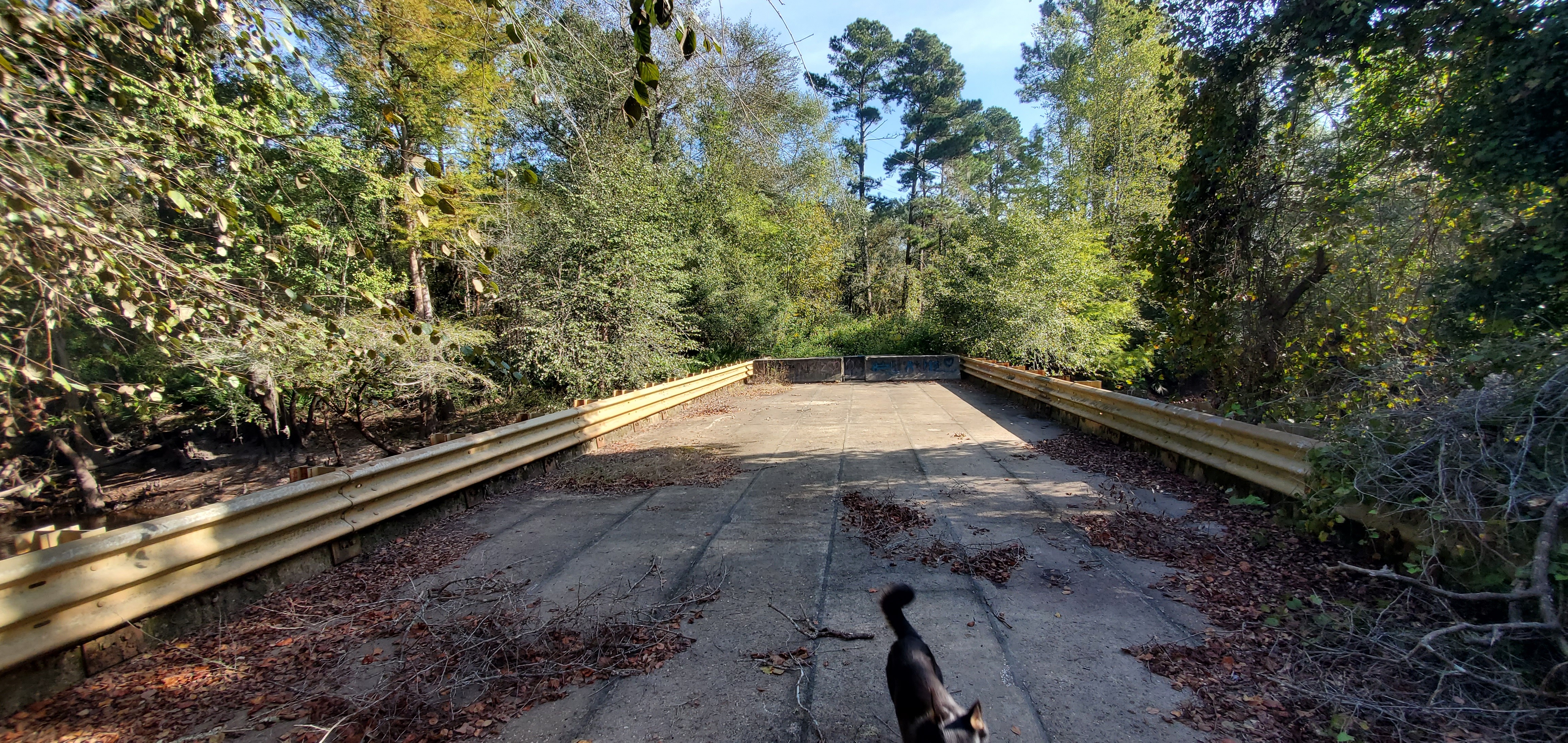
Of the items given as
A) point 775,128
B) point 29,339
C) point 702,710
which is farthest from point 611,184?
point 775,128

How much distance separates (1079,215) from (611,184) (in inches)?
605

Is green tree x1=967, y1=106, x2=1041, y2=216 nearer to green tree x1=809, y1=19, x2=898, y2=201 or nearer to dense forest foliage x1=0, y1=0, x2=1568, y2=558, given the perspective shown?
green tree x1=809, y1=19, x2=898, y2=201

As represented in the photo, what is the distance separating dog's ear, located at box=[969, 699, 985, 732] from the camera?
5.80ft

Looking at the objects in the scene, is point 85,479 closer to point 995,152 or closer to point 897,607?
point 897,607

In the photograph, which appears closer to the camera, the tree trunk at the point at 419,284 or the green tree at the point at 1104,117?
the tree trunk at the point at 419,284

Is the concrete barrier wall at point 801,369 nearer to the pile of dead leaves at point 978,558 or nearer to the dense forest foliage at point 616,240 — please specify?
the dense forest foliage at point 616,240

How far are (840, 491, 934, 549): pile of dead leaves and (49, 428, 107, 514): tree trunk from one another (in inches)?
558

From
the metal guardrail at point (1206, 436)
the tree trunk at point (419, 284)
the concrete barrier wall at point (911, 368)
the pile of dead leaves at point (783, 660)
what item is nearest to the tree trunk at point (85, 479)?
the tree trunk at point (419, 284)

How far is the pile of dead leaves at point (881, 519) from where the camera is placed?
4402mm

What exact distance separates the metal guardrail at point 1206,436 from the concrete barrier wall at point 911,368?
10.5 m

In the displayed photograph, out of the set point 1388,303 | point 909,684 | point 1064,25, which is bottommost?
point 909,684

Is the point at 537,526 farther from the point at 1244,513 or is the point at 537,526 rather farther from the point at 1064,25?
the point at 1064,25

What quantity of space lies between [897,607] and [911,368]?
18465mm

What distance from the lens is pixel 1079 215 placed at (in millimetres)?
19156
